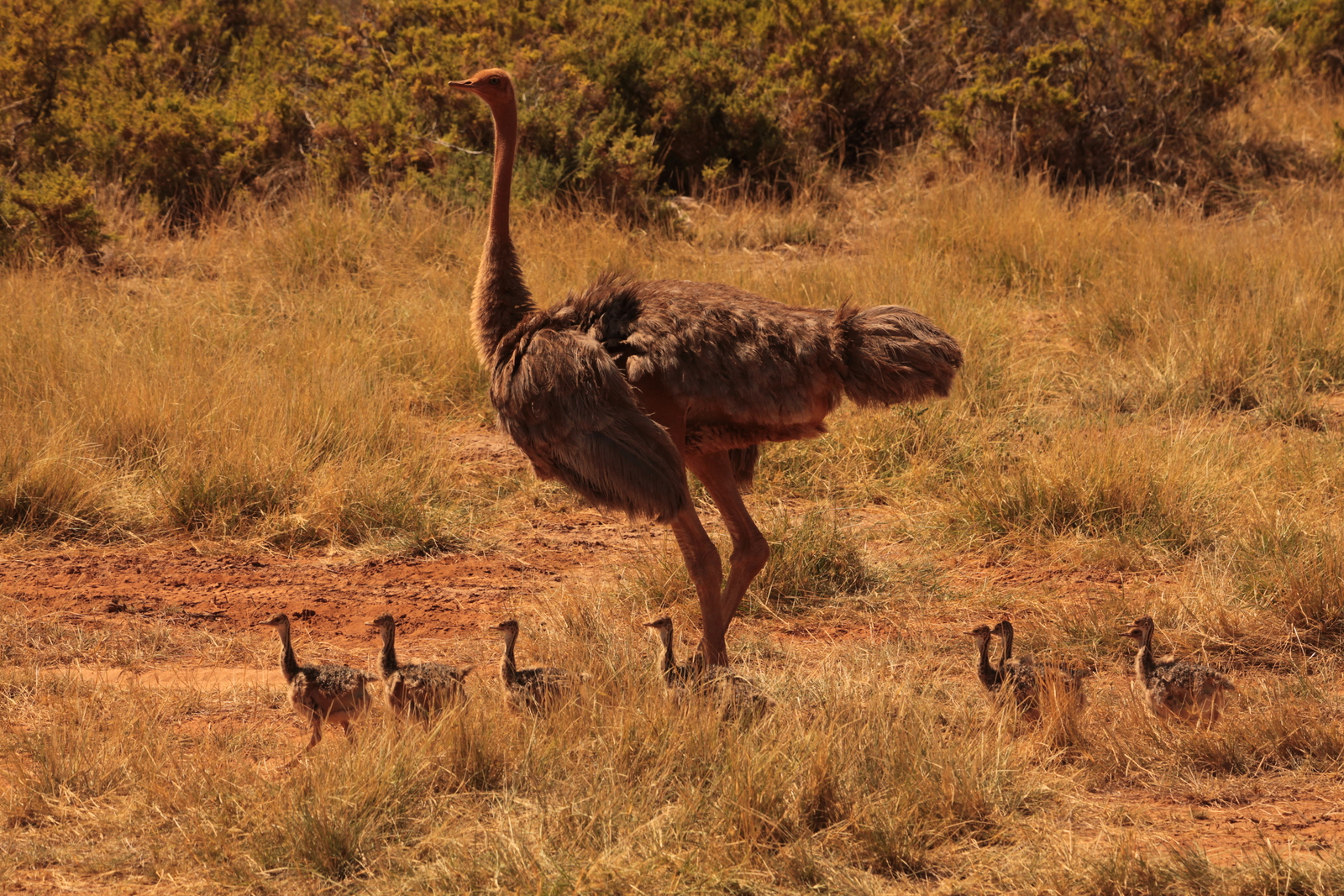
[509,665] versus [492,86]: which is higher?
[492,86]

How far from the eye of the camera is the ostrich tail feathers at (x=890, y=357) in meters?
5.36

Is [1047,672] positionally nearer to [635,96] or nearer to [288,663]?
[288,663]

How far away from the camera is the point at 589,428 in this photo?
507 cm

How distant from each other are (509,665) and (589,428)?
908 millimetres

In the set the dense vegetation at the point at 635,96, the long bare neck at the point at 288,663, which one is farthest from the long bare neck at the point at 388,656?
the dense vegetation at the point at 635,96

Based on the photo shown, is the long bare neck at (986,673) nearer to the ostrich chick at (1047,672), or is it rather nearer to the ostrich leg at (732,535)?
the ostrich chick at (1047,672)

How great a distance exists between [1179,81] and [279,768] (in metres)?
10.4

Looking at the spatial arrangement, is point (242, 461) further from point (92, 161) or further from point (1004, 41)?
point (1004, 41)

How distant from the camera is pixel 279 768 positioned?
15.7ft

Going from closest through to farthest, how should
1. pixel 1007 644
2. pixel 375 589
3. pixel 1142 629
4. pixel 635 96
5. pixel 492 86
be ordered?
pixel 1142 629, pixel 1007 644, pixel 492 86, pixel 375 589, pixel 635 96

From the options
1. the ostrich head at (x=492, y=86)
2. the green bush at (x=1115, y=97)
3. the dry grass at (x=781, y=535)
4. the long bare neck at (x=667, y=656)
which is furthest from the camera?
the green bush at (x=1115, y=97)

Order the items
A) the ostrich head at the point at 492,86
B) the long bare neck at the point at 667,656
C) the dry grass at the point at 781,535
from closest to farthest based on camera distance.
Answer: the dry grass at the point at 781,535 < the long bare neck at the point at 667,656 < the ostrich head at the point at 492,86

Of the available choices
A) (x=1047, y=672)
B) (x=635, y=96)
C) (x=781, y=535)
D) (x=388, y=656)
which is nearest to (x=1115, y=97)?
(x=635, y=96)

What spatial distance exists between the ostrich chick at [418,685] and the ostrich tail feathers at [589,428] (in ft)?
2.64
